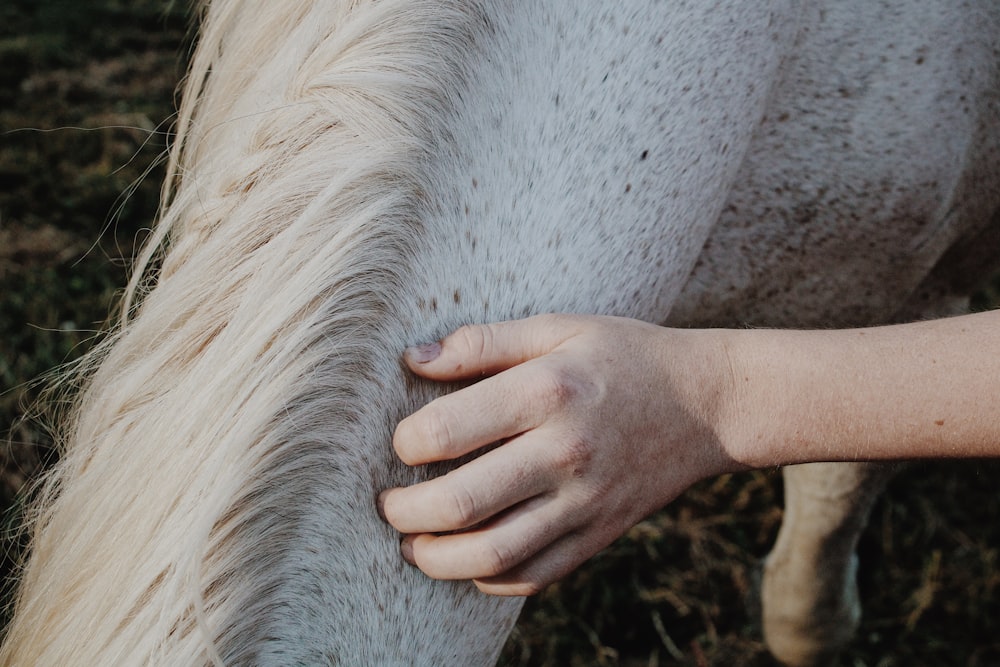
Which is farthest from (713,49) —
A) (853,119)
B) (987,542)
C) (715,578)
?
(987,542)

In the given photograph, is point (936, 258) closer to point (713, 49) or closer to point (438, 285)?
point (713, 49)

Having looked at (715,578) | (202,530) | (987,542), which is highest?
(202,530)

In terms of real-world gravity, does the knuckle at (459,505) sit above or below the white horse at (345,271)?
below

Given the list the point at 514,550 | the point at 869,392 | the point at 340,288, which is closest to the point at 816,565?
the point at 869,392

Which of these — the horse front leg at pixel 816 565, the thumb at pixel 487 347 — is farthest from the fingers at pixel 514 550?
the horse front leg at pixel 816 565

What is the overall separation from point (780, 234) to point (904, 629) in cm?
115

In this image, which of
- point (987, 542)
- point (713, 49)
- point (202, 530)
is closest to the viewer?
point (202, 530)

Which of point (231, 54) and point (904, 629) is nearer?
point (231, 54)

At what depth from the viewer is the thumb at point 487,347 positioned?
1.97ft

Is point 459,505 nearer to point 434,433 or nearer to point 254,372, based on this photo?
point 434,433

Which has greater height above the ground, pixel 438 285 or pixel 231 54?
pixel 231 54

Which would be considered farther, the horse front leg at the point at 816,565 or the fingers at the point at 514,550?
the horse front leg at the point at 816,565

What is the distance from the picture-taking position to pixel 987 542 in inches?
70.4

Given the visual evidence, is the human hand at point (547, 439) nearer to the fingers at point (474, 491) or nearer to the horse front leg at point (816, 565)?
the fingers at point (474, 491)
